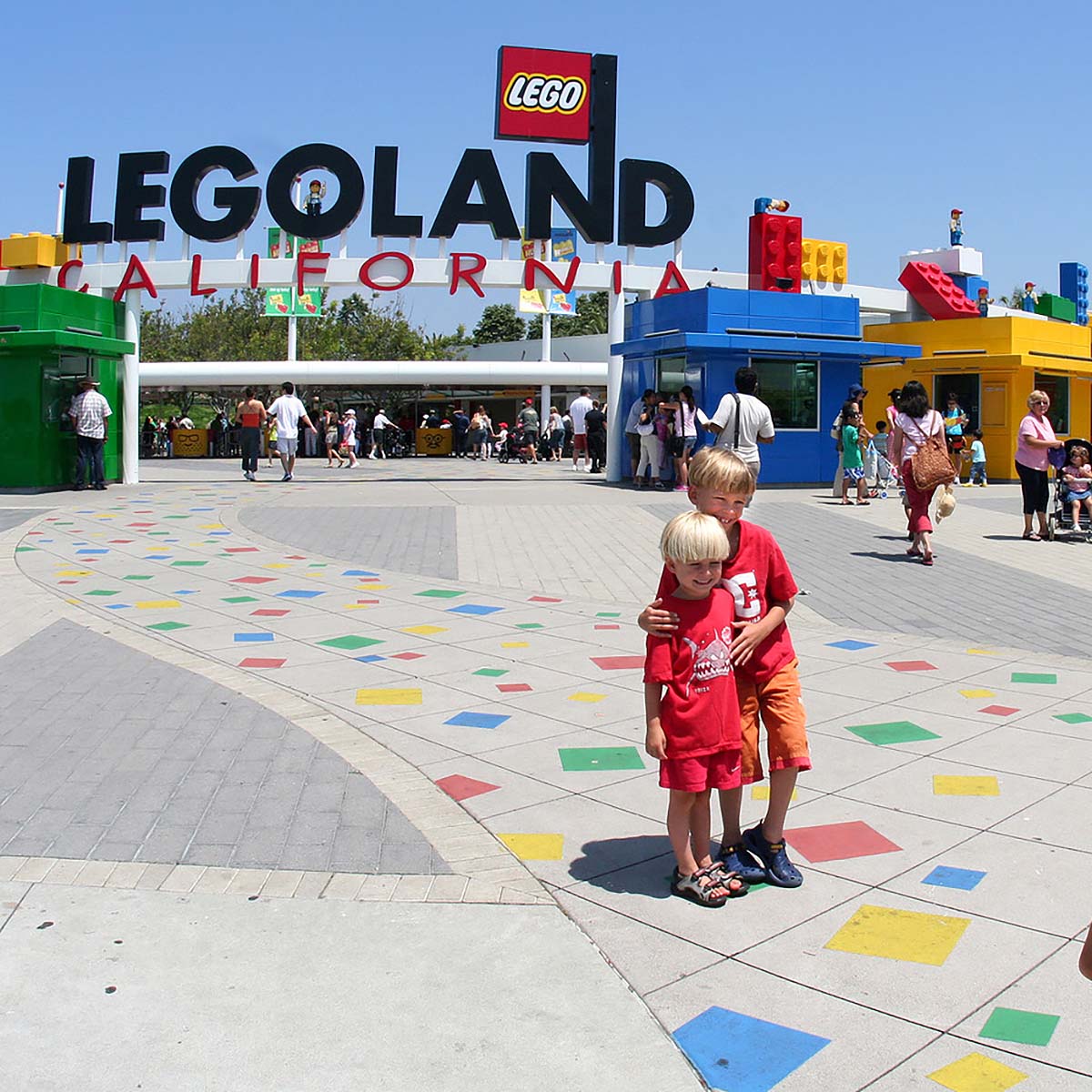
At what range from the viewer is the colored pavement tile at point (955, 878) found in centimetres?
397

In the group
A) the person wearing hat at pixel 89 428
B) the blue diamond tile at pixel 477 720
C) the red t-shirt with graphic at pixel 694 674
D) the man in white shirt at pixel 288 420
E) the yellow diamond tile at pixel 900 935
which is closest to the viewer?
the yellow diamond tile at pixel 900 935

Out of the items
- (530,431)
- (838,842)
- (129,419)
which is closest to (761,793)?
(838,842)

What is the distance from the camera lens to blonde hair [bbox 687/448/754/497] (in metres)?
3.90

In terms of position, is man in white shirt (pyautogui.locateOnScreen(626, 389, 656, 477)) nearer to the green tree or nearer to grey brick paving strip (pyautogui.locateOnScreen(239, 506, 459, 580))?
grey brick paving strip (pyautogui.locateOnScreen(239, 506, 459, 580))

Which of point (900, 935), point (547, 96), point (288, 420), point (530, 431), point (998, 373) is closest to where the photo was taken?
point (900, 935)

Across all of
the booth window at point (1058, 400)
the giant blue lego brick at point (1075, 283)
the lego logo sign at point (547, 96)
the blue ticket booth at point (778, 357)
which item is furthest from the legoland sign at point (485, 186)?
the giant blue lego brick at point (1075, 283)

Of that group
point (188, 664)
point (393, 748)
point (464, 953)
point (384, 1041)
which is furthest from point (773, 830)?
point (188, 664)

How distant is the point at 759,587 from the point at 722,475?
15.0 inches

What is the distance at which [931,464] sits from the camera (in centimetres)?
1135

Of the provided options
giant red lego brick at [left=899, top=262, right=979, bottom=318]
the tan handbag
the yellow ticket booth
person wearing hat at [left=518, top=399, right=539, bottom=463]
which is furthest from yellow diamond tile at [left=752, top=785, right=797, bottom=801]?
person wearing hat at [left=518, top=399, right=539, bottom=463]

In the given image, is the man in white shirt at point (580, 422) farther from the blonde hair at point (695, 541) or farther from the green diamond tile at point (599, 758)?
the blonde hair at point (695, 541)

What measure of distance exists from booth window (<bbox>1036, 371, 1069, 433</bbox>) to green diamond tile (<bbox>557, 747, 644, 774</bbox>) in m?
21.5

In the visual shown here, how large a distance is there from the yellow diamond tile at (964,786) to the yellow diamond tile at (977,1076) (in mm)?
2103

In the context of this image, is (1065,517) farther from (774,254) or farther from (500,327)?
(500,327)
